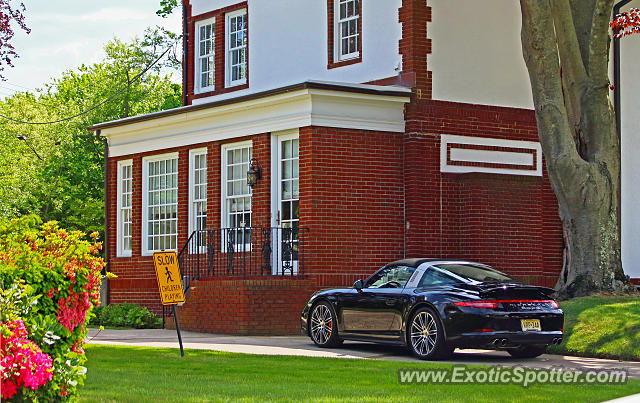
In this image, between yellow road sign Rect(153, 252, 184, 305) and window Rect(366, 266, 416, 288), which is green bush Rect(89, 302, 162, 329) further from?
→ window Rect(366, 266, 416, 288)

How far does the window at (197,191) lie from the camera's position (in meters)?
24.4

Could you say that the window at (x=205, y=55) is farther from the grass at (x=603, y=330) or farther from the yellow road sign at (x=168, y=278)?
the grass at (x=603, y=330)

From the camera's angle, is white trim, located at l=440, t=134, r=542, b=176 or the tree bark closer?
the tree bark

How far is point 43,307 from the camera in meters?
8.66

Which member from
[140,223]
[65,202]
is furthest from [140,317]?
[65,202]

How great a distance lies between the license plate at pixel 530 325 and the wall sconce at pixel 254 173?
358 inches

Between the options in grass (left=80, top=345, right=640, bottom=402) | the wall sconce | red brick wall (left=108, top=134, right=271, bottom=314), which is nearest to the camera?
grass (left=80, top=345, right=640, bottom=402)

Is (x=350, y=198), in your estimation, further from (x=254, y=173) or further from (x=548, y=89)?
(x=548, y=89)

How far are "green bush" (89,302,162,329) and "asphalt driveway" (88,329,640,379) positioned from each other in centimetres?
321

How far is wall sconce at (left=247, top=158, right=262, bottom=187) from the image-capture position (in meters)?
22.3

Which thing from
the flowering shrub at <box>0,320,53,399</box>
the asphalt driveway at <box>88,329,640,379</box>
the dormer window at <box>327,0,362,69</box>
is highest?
the dormer window at <box>327,0,362,69</box>

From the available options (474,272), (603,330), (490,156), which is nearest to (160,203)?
(490,156)

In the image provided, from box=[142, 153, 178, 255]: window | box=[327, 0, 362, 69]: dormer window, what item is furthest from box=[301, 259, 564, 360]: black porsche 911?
box=[142, 153, 178, 255]: window

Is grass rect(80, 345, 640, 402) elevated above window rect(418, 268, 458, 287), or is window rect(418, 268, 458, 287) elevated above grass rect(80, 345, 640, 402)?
window rect(418, 268, 458, 287)
